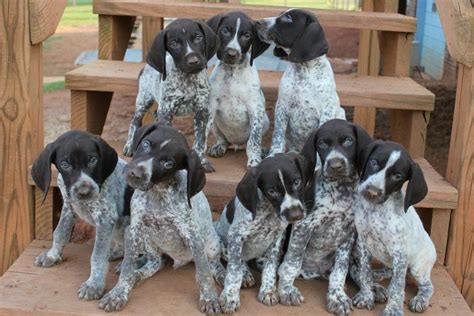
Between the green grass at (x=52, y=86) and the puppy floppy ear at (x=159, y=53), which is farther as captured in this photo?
the green grass at (x=52, y=86)

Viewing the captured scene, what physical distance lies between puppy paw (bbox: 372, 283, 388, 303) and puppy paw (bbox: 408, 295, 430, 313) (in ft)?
0.40

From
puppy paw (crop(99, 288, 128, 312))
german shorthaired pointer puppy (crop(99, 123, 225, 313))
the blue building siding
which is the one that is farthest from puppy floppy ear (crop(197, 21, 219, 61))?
the blue building siding

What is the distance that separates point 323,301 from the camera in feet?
11.5

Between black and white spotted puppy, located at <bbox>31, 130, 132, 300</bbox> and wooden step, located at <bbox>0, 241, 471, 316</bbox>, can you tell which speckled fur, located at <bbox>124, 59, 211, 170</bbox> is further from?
wooden step, located at <bbox>0, 241, 471, 316</bbox>

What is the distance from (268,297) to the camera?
3.46 m

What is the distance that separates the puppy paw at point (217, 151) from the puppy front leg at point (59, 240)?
3.36ft

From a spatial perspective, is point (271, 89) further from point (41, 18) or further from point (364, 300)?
point (364, 300)

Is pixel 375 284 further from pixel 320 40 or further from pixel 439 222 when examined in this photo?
pixel 320 40

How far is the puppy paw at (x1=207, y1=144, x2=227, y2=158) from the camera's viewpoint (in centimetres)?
445

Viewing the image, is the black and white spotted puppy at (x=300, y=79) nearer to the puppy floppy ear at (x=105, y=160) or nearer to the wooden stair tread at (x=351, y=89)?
the wooden stair tread at (x=351, y=89)

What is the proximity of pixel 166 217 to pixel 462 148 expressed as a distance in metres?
1.63

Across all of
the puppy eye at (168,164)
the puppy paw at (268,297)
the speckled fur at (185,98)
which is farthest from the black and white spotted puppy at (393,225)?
the speckled fur at (185,98)

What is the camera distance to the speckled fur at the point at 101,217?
3.47 meters

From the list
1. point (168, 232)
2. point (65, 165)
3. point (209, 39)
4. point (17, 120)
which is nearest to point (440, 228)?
point (168, 232)
